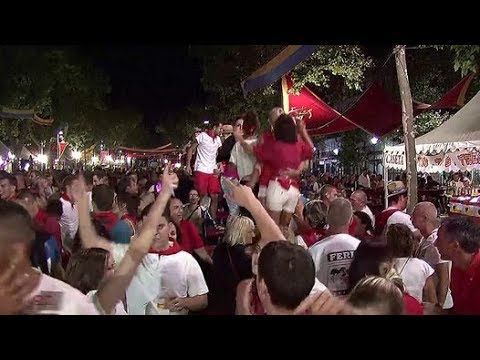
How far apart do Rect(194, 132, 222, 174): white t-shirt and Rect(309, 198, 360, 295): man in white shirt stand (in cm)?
536

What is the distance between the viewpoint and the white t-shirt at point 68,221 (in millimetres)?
6985

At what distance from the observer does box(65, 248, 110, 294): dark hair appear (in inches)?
160

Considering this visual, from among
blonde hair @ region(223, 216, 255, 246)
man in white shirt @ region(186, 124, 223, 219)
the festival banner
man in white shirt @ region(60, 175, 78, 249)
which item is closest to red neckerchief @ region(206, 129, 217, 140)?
man in white shirt @ region(186, 124, 223, 219)

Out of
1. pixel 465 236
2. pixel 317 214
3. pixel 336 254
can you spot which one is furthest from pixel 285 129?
pixel 465 236

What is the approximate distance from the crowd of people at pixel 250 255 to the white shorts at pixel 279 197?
0.04ft

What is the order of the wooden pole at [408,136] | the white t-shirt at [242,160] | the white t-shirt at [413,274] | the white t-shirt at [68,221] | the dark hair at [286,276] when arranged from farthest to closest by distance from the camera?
1. the wooden pole at [408,136]
2. the white t-shirt at [242,160]
3. the white t-shirt at [68,221]
4. the white t-shirt at [413,274]
5. the dark hair at [286,276]

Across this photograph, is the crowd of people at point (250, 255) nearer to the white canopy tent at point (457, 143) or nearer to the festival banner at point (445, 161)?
the white canopy tent at point (457, 143)

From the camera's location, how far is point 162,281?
4.54 m

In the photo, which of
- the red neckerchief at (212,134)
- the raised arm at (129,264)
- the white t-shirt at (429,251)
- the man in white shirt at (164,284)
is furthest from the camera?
the red neckerchief at (212,134)

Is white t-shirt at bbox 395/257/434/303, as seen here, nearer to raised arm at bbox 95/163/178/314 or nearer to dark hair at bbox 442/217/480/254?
dark hair at bbox 442/217/480/254

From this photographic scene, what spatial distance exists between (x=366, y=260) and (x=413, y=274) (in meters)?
0.46

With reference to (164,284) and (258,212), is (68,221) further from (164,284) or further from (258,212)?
(258,212)

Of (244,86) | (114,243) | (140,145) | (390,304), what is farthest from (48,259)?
(140,145)

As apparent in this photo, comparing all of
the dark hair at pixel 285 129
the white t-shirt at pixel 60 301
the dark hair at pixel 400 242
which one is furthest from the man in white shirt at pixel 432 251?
the white t-shirt at pixel 60 301
